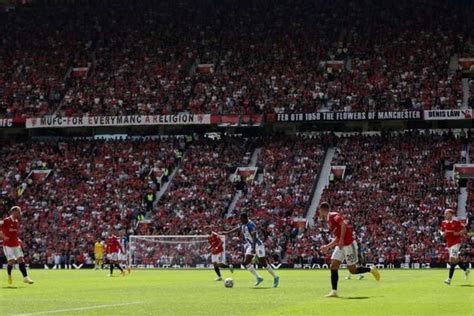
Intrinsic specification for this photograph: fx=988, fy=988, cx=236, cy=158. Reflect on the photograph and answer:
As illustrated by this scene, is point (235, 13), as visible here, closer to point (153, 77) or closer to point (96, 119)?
point (153, 77)

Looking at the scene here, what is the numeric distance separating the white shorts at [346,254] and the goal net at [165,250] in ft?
129

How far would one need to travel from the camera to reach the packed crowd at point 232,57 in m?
77.2

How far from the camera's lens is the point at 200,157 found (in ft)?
252

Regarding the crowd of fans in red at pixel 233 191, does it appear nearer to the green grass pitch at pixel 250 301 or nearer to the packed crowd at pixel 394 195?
the packed crowd at pixel 394 195

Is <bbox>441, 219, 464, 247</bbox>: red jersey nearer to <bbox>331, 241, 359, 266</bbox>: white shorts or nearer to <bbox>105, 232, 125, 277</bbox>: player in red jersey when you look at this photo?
<bbox>331, 241, 359, 266</bbox>: white shorts

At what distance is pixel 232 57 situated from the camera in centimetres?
8375

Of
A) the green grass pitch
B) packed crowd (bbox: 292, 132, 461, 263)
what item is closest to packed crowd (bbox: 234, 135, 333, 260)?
packed crowd (bbox: 292, 132, 461, 263)

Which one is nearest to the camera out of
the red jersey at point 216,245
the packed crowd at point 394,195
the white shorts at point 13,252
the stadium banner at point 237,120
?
the white shorts at point 13,252

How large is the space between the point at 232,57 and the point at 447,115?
20.2 metres

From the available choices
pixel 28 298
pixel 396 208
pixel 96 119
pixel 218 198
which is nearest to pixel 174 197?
pixel 218 198

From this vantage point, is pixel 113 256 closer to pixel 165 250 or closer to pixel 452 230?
pixel 165 250

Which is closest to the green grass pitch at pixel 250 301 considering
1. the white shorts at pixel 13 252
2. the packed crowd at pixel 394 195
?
the white shorts at pixel 13 252

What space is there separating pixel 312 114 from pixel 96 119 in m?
17.9

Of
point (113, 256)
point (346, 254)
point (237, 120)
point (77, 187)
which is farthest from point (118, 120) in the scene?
point (346, 254)
